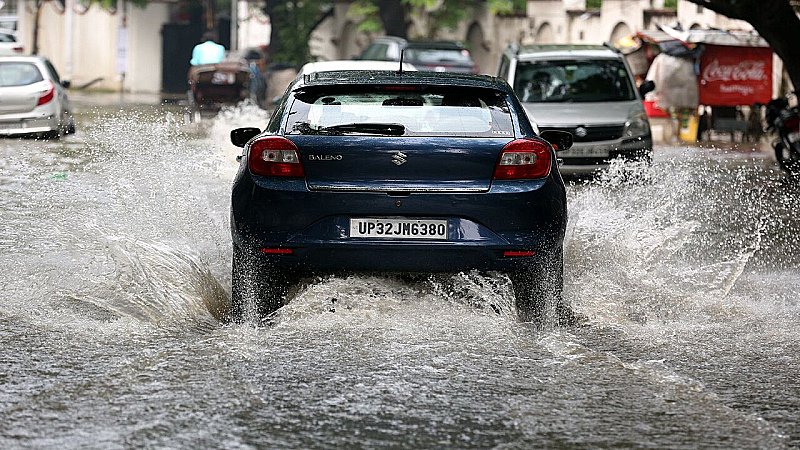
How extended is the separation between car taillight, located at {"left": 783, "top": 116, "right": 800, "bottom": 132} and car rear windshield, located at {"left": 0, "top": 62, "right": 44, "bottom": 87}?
12.7m

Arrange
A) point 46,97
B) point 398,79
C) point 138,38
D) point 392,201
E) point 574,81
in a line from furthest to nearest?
point 138,38 < point 46,97 < point 574,81 < point 398,79 < point 392,201

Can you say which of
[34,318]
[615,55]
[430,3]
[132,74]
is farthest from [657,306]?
[132,74]

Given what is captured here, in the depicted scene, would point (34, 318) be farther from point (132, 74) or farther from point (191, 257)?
point (132, 74)

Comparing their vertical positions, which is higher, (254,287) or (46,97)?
(254,287)

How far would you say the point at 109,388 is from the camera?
6684 millimetres

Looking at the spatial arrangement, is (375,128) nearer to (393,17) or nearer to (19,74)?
(19,74)

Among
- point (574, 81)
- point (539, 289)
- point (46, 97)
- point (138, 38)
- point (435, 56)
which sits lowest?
point (138, 38)

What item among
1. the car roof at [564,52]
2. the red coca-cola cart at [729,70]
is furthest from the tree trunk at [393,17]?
the car roof at [564,52]

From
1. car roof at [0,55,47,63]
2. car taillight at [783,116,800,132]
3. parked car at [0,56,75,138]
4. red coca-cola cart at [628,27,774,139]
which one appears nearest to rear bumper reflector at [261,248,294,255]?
car taillight at [783,116,800,132]

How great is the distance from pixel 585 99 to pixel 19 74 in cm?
1125

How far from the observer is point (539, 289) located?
8328 mm

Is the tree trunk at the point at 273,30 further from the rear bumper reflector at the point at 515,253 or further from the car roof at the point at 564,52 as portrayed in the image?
the rear bumper reflector at the point at 515,253

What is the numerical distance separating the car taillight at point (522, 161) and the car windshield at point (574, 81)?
1127 cm

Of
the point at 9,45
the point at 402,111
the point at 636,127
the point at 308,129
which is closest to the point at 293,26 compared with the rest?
the point at 9,45
